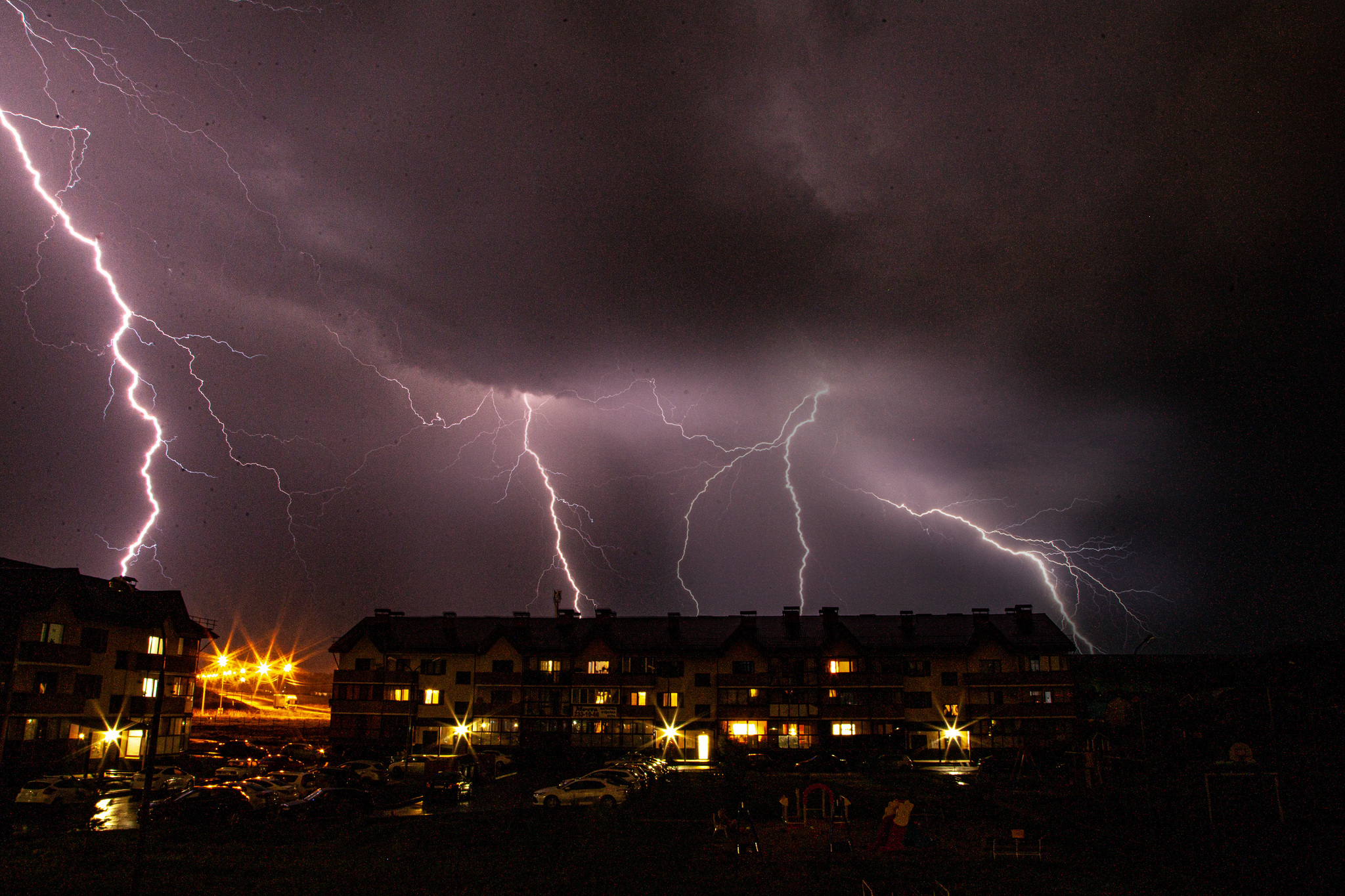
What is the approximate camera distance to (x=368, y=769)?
40625 millimetres

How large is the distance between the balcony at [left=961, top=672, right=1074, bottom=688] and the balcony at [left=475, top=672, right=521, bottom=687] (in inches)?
1210

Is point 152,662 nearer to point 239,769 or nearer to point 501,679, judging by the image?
point 239,769

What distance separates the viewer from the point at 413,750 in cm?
5509

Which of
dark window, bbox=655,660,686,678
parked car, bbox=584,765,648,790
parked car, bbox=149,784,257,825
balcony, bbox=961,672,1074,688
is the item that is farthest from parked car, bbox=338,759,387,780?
balcony, bbox=961,672,1074,688

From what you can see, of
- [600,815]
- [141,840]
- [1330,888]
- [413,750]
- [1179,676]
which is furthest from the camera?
[1179,676]

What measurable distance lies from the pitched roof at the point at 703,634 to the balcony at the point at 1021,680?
162 cm

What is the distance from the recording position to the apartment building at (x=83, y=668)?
38.4m

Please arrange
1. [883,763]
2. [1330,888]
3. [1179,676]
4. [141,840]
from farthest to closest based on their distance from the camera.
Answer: [1179,676], [883,763], [1330,888], [141,840]

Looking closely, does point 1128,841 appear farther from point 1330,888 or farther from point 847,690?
point 847,690

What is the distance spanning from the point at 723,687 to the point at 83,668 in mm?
36541

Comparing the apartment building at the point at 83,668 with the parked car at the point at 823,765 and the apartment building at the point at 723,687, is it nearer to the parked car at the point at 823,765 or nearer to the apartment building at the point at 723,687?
the apartment building at the point at 723,687

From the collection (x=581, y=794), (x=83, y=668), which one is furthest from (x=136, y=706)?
(x=581, y=794)

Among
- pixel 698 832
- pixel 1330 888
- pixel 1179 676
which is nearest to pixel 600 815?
pixel 698 832

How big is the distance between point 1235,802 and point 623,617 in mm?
41935
